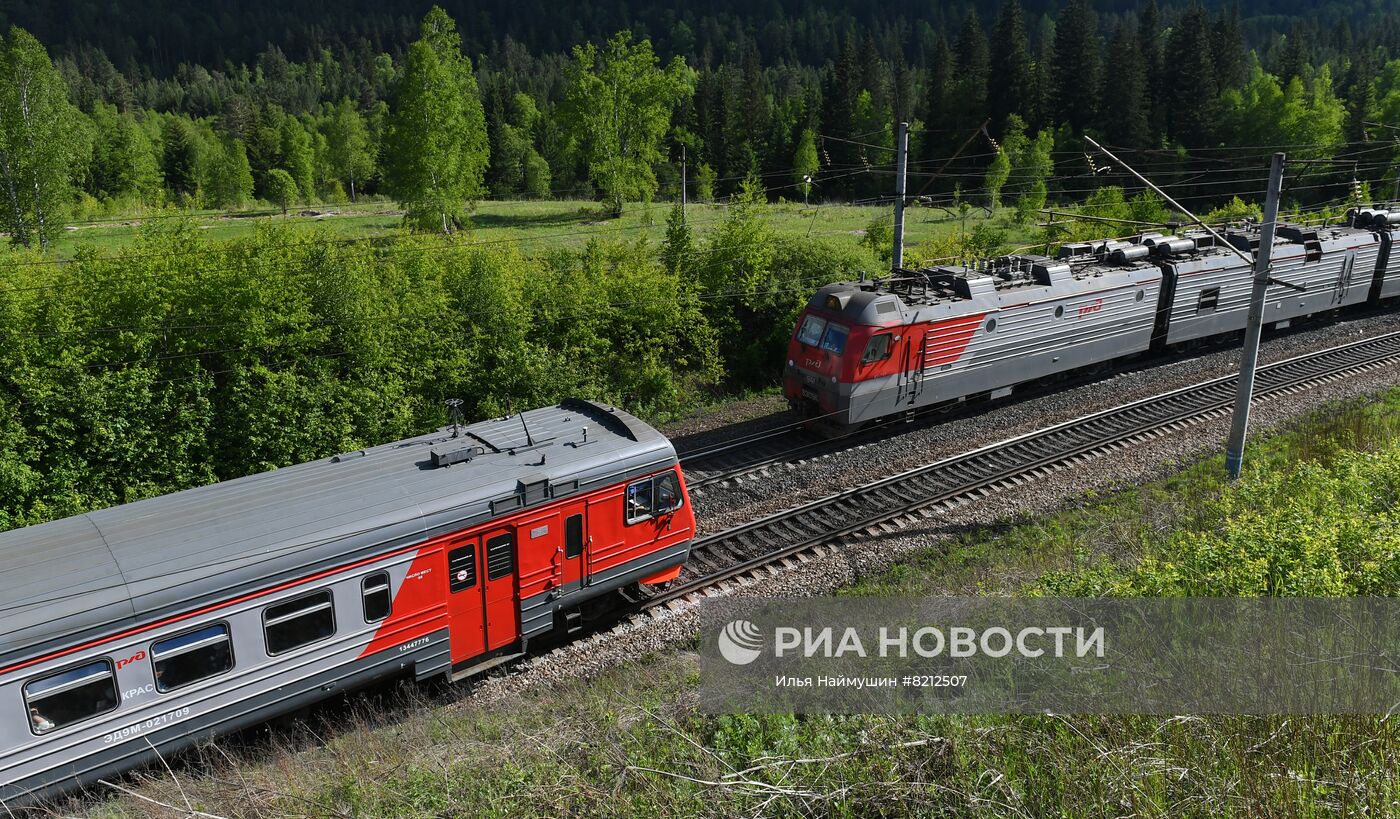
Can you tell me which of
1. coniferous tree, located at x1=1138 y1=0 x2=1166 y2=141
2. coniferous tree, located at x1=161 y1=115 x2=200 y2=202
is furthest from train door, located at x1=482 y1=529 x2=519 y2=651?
coniferous tree, located at x1=161 y1=115 x2=200 y2=202

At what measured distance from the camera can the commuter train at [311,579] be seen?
27.6ft

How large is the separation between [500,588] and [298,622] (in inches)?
93.0

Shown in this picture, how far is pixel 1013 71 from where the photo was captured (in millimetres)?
66188

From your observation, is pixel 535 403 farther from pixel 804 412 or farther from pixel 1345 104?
pixel 1345 104

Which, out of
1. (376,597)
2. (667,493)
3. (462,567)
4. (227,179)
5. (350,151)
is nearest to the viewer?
(376,597)

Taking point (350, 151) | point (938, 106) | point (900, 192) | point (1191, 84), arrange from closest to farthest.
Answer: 1. point (900, 192)
2. point (1191, 84)
3. point (938, 106)
4. point (350, 151)

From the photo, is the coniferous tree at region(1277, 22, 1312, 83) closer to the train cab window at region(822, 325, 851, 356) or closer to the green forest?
the green forest

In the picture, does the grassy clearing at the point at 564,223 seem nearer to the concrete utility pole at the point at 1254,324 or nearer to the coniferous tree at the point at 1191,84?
the coniferous tree at the point at 1191,84

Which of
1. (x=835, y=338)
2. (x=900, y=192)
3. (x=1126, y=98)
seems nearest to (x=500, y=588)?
(x=835, y=338)

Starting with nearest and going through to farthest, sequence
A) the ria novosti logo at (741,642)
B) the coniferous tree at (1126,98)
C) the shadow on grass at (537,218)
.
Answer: the ria novosti logo at (741,642) → the shadow on grass at (537,218) → the coniferous tree at (1126,98)

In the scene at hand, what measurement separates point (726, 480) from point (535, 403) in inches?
230

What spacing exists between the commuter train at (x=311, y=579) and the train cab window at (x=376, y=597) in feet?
0.08

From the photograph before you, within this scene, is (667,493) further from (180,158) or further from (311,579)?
(180,158)

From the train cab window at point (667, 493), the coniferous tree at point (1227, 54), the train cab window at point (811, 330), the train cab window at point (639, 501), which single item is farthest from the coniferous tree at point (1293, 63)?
the train cab window at point (639, 501)
